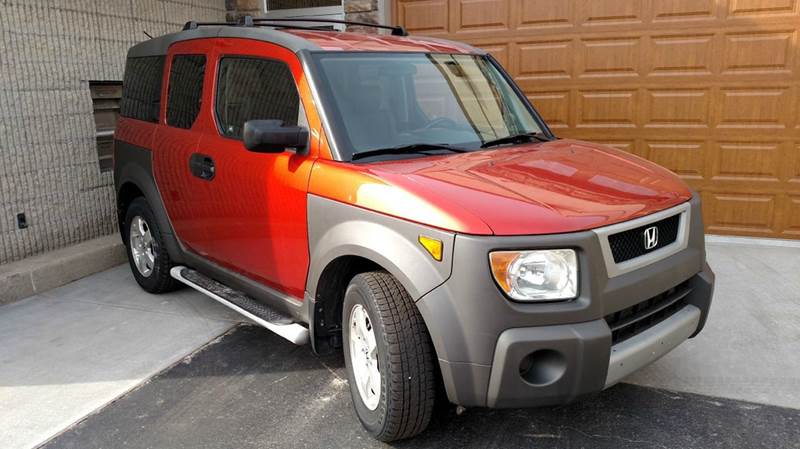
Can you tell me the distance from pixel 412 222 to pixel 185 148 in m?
2.25

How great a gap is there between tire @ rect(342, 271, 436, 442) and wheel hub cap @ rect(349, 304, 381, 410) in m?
0.05

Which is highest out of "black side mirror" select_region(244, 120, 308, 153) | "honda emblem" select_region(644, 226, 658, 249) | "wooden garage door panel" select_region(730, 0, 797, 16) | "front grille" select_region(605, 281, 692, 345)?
"wooden garage door panel" select_region(730, 0, 797, 16)

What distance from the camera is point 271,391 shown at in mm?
3611

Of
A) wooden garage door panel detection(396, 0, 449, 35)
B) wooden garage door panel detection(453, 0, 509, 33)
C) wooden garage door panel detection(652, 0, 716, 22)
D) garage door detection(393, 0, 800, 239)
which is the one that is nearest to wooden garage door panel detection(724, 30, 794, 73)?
garage door detection(393, 0, 800, 239)

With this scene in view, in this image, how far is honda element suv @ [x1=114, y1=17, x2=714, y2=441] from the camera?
2564 millimetres

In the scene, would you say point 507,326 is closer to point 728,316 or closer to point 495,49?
point 728,316

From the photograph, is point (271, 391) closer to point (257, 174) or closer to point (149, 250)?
point (257, 174)

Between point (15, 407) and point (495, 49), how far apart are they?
5497 millimetres

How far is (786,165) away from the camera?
6133 millimetres

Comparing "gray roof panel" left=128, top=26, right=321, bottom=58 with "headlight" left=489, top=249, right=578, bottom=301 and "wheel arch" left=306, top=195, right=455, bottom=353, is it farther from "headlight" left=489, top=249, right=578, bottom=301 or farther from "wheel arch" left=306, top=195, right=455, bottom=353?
"headlight" left=489, top=249, right=578, bottom=301

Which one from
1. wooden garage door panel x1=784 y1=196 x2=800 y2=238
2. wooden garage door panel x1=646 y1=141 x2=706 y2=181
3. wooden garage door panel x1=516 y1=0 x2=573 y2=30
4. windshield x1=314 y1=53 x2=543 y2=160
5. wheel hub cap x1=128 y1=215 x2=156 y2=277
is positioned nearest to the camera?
windshield x1=314 y1=53 x2=543 y2=160

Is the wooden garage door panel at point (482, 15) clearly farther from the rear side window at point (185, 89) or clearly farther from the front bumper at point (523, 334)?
the front bumper at point (523, 334)

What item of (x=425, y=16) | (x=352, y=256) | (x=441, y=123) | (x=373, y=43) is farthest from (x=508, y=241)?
(x=425, y=16)

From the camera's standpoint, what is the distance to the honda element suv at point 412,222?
8.41 feet
